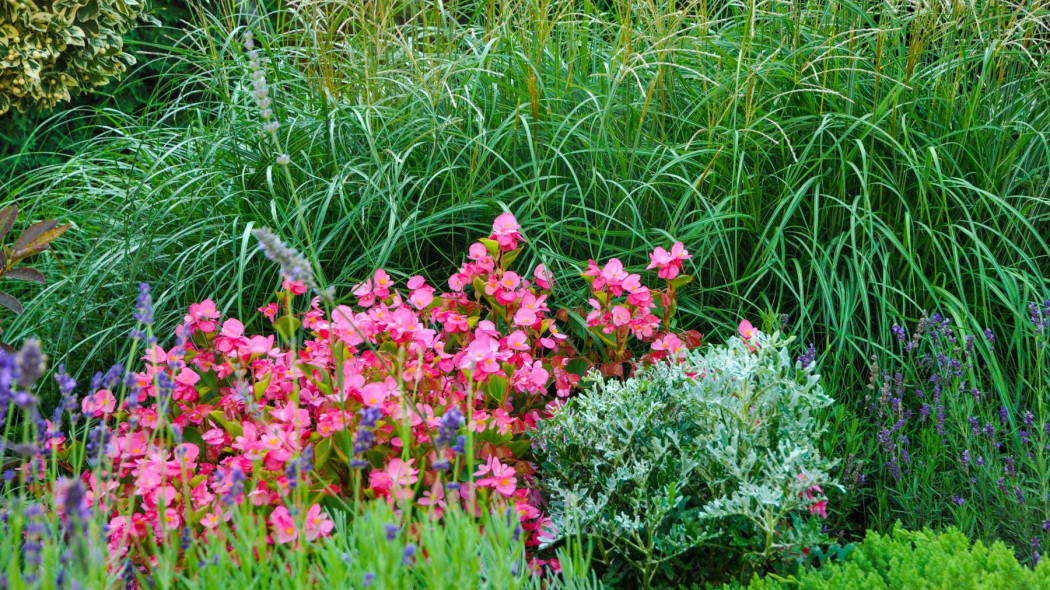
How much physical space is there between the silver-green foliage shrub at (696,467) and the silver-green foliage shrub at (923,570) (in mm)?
125

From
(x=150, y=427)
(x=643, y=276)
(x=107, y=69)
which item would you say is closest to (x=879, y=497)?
(x=643, y=276)

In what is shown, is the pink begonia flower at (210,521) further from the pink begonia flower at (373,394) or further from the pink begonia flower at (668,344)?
the pink begonia flower at (668,344)

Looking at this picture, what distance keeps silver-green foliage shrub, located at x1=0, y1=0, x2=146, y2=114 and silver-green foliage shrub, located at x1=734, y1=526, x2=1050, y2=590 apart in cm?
359

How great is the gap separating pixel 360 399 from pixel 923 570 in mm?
1221

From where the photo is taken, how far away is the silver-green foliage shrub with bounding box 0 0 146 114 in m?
3.80

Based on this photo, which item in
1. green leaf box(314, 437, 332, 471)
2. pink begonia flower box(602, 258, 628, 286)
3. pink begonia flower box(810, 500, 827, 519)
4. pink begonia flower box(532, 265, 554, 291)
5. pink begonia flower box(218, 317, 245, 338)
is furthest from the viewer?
pink begonia flower box(532, 265, 554, 291)

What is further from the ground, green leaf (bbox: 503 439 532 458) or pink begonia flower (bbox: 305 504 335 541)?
pink begonia flower (bbox: 305 504 335 541)

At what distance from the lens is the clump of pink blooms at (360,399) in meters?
1.91

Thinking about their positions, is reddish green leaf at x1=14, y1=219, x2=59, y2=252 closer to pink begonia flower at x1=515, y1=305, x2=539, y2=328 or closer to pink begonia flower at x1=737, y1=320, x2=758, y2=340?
pink begonia flower at x1=515, y1=305, x2=539, y2=328

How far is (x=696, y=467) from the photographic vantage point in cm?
203

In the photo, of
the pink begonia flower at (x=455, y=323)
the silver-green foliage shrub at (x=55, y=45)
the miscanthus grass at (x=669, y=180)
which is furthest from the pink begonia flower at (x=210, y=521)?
the silver-green foliage shrub at (x=55, y=45)

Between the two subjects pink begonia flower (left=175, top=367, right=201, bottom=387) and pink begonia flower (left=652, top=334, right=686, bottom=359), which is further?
pink begonia flower (left=652, top=334, right=686, bottom=359)

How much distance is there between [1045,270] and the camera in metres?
3.26

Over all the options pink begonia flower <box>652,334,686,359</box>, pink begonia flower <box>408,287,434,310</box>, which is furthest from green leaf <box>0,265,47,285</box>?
pink begonia flower <box>652,334,686,359</box>
